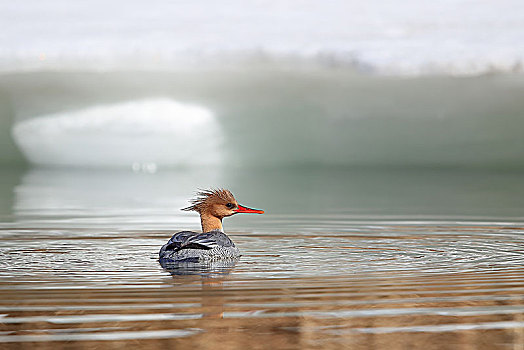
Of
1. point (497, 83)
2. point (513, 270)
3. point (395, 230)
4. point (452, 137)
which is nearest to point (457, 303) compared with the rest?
point (513, 270)

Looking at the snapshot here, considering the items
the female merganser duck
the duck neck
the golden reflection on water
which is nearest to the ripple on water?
the golden reflection on water

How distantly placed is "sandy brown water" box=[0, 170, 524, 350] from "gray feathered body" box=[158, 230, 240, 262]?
0.47 feet

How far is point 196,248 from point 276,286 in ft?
4.73

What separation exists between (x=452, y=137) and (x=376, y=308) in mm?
21030

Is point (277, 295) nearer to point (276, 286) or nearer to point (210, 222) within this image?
point (276, 286)

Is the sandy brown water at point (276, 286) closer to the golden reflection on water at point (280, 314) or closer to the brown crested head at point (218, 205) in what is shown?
the golden reflection on water at point (280, 314)

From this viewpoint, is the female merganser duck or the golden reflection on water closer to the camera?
the golden reflection on water

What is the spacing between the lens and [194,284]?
5.59 m

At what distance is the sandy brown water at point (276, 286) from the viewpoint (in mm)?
4141

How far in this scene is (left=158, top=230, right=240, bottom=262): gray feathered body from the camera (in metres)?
6.48

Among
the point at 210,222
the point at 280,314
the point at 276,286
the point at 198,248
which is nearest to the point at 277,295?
the point at 276,286

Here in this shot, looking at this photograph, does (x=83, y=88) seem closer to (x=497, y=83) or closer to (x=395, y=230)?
(x=497, y=83)

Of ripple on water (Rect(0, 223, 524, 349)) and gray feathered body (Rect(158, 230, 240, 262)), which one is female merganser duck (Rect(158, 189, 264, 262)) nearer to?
gray feathered body (Rect(158, 230, 240, 262))

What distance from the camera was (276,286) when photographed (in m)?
5.33
